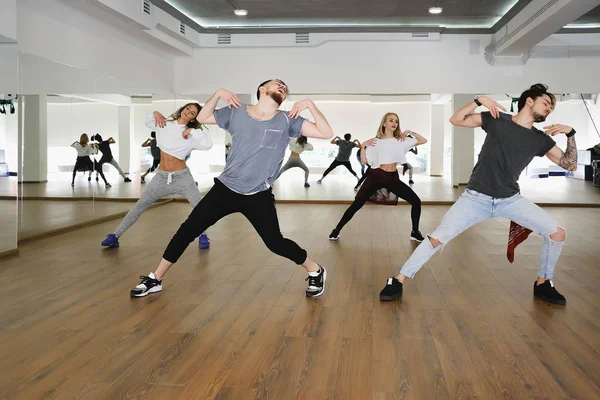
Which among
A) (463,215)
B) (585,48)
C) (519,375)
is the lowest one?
(519,375)

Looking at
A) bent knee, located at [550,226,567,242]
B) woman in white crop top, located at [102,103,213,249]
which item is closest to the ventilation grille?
woman in white crop top, located at [102,103,213,249]

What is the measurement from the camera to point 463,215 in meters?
3.89

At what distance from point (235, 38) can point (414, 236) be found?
5.82 metres

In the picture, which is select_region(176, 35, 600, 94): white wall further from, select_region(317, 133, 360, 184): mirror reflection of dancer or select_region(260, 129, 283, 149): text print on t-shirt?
select_region(260, 129, 283, 149): text print on t-shirt

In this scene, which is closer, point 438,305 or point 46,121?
point 438,305

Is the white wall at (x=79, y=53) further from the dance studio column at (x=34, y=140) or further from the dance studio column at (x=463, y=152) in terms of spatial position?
the dance studio column at (x=463, y=152)

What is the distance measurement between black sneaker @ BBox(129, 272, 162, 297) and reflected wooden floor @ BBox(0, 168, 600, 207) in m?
3.76

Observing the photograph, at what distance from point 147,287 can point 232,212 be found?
80 cm

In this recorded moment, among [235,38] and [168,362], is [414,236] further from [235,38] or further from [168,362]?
[235,38]

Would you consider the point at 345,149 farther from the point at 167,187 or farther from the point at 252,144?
the point at 252,144

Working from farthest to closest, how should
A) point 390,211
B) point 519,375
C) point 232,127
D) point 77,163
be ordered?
point 390,211, point 77,163, point 232,127, point 519,375

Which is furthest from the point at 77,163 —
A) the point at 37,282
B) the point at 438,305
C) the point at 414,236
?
the point at 438,305

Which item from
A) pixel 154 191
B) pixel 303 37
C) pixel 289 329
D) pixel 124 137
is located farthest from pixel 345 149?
pixel 289 329

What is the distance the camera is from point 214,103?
3770mm
